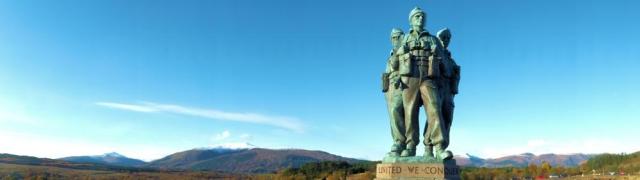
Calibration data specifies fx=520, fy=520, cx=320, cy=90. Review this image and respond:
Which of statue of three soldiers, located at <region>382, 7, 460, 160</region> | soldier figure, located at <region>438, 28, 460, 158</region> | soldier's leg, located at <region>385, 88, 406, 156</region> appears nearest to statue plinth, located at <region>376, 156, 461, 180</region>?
statue of three soldiers, located at <region>382, 7, 460, 160</region>

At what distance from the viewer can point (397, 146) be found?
13055mm

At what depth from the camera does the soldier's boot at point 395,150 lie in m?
12.9

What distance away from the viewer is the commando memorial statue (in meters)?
12.3

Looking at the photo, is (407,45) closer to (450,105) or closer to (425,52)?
(425,52)

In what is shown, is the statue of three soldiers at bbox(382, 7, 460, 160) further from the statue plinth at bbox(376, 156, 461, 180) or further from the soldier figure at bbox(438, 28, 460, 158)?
the statue plinth at bbox(376, 156, 461, 180)

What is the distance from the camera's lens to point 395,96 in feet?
43.5

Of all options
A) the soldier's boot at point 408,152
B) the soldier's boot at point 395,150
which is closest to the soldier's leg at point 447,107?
the soldier's boot at point 408,152

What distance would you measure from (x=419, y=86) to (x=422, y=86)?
3.3 inches

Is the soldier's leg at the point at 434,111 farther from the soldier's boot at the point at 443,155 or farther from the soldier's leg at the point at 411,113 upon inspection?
the soldier's leg at the point at 411,113

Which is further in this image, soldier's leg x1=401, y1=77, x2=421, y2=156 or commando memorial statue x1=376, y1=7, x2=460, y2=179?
soldier's leg x1=401, y1=77, x2=421, y2=156

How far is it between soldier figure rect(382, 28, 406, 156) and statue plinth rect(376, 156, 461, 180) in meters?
0.46

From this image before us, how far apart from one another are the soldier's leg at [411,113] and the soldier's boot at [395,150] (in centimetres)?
15

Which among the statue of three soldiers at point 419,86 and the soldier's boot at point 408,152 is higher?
the statue of three soldiers at point 419,86

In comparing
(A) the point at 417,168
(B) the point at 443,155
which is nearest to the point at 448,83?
(B) the point at 443,155
